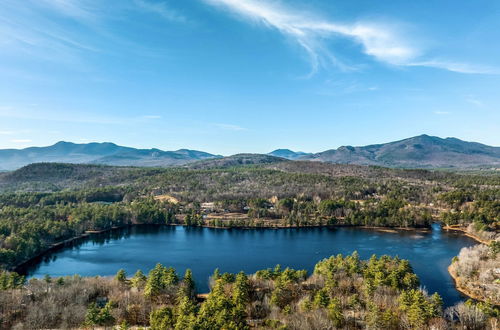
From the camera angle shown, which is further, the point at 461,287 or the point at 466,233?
the point at 466,233

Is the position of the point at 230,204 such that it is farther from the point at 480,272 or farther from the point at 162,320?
the point at 162,320

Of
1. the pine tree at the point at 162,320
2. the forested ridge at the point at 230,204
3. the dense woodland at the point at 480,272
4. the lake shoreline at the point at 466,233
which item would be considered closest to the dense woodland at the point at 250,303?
the pine tree at the point at 162,320

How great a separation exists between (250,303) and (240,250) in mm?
33809

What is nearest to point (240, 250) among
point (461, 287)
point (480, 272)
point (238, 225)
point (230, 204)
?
point (238, 225)

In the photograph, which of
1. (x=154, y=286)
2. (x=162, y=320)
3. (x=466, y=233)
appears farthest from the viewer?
(x=466, y=233)

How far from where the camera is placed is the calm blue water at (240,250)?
54.9m

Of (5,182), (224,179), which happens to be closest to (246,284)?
(224,179)

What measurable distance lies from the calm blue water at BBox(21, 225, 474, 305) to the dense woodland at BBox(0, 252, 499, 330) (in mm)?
9809

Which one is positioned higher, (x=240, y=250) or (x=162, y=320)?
(x=162, y=320)

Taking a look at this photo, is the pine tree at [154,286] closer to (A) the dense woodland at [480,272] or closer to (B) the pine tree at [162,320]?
(B) the pine tree at [162,320]

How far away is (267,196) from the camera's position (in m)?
130

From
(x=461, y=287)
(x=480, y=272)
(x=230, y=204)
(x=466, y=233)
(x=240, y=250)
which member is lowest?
(x=240, y=250)

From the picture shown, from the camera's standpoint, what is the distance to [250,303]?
34594mm

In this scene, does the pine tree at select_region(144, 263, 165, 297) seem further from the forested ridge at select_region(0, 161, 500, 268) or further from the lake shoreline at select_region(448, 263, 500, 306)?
the lake shoreline at select_region(448, 263, 500, 306)
